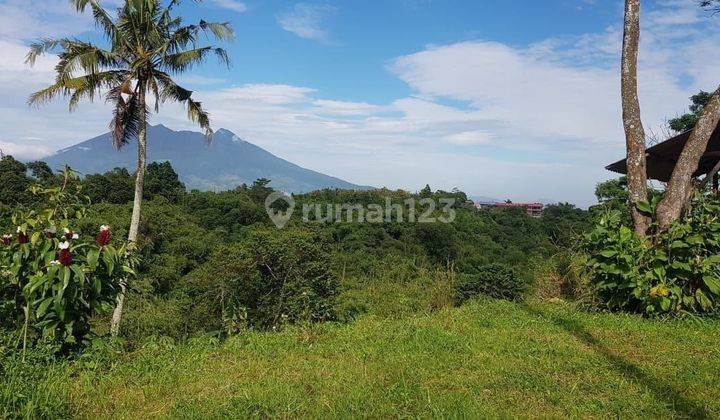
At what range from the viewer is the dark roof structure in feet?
23.0

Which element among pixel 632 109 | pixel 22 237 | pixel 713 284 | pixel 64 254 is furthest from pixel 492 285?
pixel 22 237

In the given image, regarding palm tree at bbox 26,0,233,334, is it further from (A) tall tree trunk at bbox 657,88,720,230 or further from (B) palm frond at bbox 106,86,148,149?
(A) tall tree trunk at bbox 657,88,720,230

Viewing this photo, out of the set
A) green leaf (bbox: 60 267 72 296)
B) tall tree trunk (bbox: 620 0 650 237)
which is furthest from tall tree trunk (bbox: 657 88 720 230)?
green leaf (bbox: 60 267 72 296)

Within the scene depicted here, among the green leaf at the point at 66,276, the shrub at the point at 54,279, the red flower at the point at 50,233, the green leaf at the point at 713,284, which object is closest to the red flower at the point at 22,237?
the shrub at the point at 54,279

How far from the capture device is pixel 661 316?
5398 millimetres

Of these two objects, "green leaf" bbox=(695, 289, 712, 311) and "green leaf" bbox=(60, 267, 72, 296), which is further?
"green leaf" bbox=(695, 289, 712, 311)

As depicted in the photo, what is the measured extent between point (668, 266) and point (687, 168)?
4.42ft

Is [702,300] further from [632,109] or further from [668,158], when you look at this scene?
[668,158]

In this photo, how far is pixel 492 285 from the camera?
28.1ft

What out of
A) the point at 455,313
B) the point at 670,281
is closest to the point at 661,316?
the point at 670,281

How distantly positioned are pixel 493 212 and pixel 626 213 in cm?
3654

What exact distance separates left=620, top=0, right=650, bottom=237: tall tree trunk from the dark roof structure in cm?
94

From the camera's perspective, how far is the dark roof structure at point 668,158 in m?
7.00

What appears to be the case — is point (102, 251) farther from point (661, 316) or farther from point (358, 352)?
point (661, 316)
